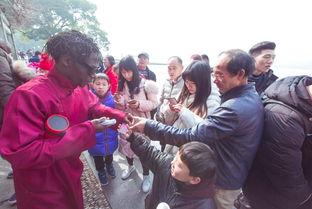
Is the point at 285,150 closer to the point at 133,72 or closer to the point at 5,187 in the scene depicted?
the point at 133,72

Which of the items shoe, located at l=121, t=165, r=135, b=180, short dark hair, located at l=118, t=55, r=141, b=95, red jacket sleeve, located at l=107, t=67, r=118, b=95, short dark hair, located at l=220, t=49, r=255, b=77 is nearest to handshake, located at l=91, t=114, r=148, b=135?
short dark hair, located at l=220, t=49, r=255, b=77

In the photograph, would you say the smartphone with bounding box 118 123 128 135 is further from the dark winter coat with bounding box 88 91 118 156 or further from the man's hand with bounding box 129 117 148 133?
the dark winter coat with bounding box 88 91 118 156

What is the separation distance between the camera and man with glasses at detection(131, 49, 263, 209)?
1.22m

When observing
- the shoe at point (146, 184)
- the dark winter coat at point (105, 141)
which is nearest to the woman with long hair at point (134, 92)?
the shoe at point (146, 184)

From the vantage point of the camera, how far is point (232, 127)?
1.20 m

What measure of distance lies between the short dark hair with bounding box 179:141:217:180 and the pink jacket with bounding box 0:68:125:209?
0.70 m

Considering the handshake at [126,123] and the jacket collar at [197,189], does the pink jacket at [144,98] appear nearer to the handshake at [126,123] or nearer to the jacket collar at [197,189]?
the handshake at [126,123]

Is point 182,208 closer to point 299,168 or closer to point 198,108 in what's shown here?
point 299,168

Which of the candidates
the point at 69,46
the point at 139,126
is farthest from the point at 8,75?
the point at 139,126

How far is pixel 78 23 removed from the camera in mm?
30219

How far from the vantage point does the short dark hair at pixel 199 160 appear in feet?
3.76

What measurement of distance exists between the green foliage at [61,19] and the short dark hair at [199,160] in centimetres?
2731

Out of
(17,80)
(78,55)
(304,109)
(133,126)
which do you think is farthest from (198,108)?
(17,80)

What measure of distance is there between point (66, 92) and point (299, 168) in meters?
1.81
